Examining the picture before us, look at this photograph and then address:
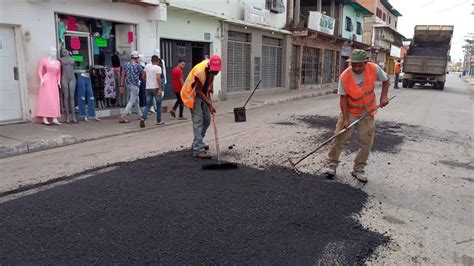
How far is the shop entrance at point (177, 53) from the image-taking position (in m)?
13.2

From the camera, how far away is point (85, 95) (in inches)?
385

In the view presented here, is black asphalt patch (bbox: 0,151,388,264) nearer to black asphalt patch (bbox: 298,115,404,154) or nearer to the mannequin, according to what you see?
black asphalt patch (bbox: 298,115,404,154)

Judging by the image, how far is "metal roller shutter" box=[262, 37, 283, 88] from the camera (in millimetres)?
20203

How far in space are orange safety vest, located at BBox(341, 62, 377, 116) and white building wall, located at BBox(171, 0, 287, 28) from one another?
8.97 meters

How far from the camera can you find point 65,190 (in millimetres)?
4648

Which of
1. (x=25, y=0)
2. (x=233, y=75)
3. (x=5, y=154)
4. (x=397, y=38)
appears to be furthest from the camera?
(x=397, y=38)

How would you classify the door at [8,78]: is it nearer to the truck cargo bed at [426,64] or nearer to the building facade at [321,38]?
the building facade at [321,38]

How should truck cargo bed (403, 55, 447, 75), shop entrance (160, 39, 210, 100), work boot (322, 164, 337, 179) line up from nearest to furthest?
work boot (322, 164, 337, 179), shop entrance (160, 39, 210, 100), truck cargo bed (403, 55, 447, 75)

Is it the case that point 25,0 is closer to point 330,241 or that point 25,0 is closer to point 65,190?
point 65,190

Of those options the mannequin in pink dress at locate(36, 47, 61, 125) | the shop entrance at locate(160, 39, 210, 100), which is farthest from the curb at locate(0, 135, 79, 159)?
the shop entrance at locate(160, 39, 210, 100)

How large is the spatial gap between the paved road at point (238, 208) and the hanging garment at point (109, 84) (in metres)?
3.84

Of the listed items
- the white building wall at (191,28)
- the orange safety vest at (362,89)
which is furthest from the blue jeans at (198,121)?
the white building wall at (191,28)

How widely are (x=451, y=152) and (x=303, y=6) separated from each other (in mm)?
22539

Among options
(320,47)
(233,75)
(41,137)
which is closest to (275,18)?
(233,75)
